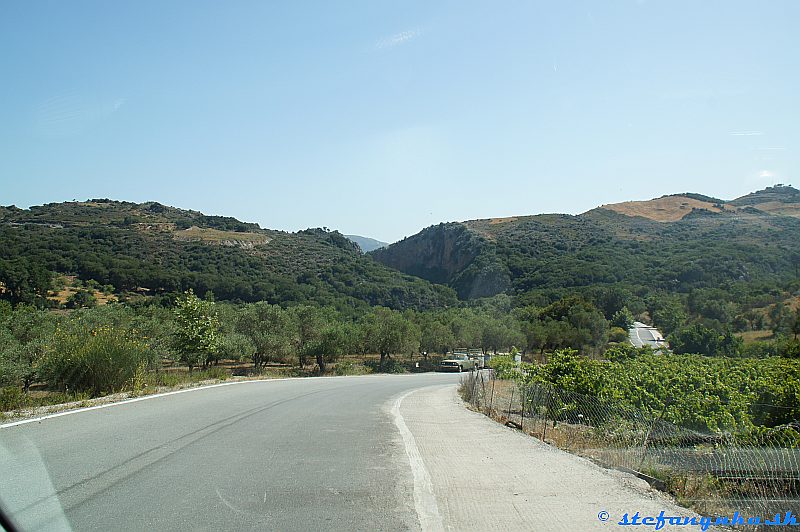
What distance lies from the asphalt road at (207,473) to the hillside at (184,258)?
62.0 m

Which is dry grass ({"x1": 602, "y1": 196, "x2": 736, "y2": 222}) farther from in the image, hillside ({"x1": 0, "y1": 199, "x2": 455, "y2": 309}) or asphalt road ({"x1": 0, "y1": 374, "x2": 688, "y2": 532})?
asphalt road ({"x1": 0, "y1": 374, "x2": 688, "y2": 532})

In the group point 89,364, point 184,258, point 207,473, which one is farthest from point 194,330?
point 184,258

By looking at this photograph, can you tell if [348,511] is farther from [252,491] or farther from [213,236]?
[213,236]

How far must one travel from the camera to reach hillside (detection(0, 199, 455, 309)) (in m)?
78.5

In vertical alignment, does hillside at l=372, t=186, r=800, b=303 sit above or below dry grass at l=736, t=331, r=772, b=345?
above

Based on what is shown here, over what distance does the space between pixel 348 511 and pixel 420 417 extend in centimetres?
970

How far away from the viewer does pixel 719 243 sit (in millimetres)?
88438

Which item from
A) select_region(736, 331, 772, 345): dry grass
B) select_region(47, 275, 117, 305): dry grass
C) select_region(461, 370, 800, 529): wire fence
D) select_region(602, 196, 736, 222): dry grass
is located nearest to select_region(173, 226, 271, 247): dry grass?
select_region(47, 275, 117, 305): dry grass

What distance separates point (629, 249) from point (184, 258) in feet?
245

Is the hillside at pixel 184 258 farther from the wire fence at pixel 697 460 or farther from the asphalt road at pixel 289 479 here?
the wire fence at pixel 697 460

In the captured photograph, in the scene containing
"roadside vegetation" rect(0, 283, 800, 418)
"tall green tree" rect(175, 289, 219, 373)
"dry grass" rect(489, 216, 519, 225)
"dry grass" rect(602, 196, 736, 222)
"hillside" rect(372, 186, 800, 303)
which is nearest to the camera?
"roadside vegetation" rect(0, 283, 800, 418)

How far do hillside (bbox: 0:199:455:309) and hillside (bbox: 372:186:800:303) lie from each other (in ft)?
45.0

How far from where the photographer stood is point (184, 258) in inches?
3627

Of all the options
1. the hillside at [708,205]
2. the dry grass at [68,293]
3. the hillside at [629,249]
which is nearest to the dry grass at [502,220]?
the hillside at [629,249]
